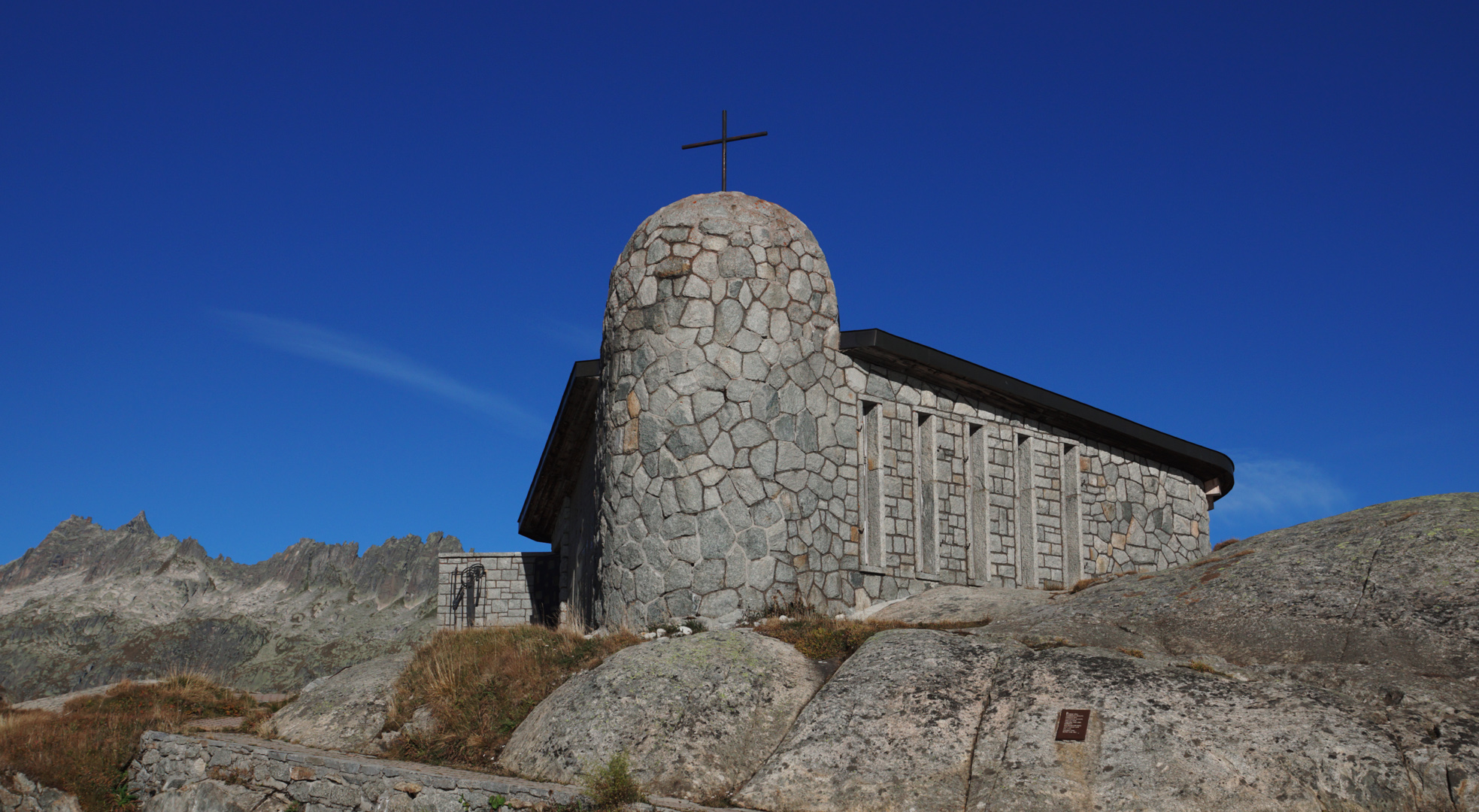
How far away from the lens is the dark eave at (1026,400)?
1452 centimetres

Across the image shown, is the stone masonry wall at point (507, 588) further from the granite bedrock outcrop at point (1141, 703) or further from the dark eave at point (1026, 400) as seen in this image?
the granite bedrock outcrop at point (1141, 703)

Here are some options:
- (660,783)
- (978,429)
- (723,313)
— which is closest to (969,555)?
(978,429)

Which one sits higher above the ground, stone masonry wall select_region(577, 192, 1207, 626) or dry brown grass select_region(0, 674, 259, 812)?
stone masonry wall select_region(577, 192, 1207, 626)

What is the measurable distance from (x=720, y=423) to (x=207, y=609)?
59.5 metres

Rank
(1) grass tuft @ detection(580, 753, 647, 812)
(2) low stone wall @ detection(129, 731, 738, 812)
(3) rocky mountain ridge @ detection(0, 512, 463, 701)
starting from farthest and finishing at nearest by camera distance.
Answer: (3) rocky mountain ridge @ detection(0, 512, 463, 701) < (2) low stone wall @ detection(129, 731, 738, 812) < (1) grass tuft @ detection(580, 753, 647, 812)

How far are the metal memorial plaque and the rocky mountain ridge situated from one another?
4205 cm

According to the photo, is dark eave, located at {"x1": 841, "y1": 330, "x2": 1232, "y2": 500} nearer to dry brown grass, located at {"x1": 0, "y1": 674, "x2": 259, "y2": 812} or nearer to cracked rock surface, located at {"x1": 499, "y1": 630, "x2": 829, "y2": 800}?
cracked rock surface, located at {"x1": 499, "y1": 630, "x2": 829, "y2": 800}

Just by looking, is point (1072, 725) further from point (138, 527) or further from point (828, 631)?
point (138, 527)

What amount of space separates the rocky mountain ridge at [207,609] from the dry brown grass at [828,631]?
124ft

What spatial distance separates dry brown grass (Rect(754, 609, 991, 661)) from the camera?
34.9 feet

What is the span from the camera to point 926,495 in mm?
14930

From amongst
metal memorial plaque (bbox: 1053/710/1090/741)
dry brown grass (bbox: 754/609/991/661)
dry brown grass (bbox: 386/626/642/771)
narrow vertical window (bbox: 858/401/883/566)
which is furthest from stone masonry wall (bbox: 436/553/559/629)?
metal memorial plaque (bbox: 1053/710/1090/741)

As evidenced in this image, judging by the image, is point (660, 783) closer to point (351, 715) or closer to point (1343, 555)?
point (351, 715)

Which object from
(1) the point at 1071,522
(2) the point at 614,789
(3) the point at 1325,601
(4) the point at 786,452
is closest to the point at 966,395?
(1) the point at 1071,522
